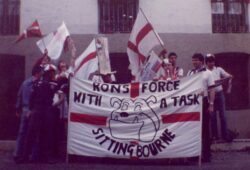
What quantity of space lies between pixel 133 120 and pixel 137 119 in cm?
8

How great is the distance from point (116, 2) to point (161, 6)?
1.26 metres

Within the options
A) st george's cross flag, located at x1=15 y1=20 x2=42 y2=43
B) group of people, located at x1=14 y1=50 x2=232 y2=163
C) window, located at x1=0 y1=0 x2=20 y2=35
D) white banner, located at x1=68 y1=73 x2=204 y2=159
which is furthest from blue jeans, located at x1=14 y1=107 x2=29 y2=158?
window, located at x1=0 y1=0 x2=20 y2=35

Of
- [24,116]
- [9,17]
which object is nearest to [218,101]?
[24,116]

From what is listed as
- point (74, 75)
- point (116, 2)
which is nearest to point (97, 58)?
point (74, 75)

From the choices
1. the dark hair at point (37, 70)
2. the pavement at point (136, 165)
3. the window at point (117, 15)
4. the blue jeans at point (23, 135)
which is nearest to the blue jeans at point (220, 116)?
the pavement at point (136, 165)

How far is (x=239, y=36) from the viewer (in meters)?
13.4

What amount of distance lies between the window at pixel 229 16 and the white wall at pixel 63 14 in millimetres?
3334

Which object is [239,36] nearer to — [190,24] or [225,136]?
[190,24]

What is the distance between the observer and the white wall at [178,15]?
13289 mm

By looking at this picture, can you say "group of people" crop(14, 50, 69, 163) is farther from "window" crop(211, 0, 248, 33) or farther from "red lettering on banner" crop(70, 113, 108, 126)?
"window" crop(211, 0, 248, 33)

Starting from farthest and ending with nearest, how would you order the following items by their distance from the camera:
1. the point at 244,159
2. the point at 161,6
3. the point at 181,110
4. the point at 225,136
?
the point at 161,6, the point at 225,136, the point at 244,159, the point at 181,110

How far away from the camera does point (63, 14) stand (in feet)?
43.4

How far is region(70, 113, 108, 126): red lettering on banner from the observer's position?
32.6 feet

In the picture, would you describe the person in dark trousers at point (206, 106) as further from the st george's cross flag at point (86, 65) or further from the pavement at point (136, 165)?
the st george's cross flag at point (86, 65)
